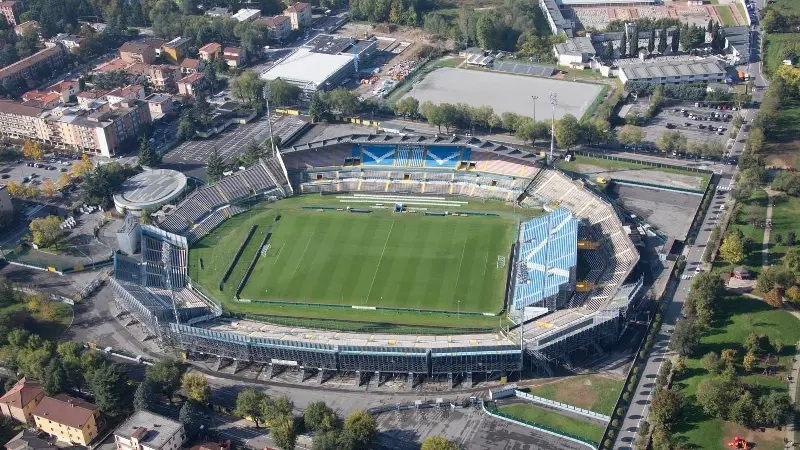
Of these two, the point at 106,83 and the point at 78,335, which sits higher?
the point at 106,83

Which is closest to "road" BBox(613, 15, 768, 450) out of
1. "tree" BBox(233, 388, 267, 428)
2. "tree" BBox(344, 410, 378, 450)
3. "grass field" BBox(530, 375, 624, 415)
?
"grass field" BBox(530, 375, 624, 415)

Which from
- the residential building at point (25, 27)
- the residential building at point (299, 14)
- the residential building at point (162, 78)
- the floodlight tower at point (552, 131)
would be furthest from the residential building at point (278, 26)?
the floodlight tower at point (552, 131)

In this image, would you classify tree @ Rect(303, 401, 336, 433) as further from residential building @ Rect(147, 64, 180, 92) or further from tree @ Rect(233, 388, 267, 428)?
residential building @ Rect(147, 64, 180, 92)

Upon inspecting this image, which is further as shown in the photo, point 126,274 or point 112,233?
point 112,233

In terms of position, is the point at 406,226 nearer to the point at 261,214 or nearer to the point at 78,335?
the point at 261,214

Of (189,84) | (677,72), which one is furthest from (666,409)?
(189,84)

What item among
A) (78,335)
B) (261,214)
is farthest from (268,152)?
(78,335)

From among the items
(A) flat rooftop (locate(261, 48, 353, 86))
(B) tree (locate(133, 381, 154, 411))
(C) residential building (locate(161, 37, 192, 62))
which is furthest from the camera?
(C) residential building (locate(161, 37, 192, 62))
